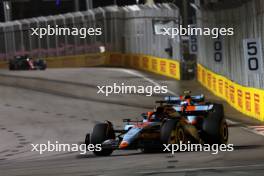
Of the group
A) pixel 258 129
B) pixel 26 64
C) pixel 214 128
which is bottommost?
pixel 26 64

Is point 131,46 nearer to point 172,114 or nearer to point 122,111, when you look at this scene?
point 122,111

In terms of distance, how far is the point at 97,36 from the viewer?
60.4m

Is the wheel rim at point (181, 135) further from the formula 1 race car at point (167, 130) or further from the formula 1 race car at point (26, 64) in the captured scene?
the formula 1 race car at point (26, 64)

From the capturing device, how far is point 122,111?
29.0 metres

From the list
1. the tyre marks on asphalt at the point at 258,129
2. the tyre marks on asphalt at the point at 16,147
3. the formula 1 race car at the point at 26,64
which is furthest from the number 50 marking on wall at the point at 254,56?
the formula 1 race car at the point at 26,64

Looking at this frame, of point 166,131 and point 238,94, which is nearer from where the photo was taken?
point 166,131

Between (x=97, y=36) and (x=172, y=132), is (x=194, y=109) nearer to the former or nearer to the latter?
(x=172, y=132)

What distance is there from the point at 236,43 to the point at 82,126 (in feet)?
22.9

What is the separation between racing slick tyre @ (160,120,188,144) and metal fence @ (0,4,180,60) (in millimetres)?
34571

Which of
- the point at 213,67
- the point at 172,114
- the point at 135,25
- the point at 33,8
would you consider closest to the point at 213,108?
the point at 172,114

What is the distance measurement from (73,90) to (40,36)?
26.4 meters

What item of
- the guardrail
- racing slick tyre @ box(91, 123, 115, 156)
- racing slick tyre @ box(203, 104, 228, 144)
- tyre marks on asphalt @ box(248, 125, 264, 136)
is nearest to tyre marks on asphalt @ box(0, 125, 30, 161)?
racing slick tyre @ box(91, 123, 115, 156)

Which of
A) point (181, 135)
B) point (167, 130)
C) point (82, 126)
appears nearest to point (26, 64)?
point (82, 126)

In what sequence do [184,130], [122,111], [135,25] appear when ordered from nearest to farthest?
[184,130] < [122,111] < [135,25]
